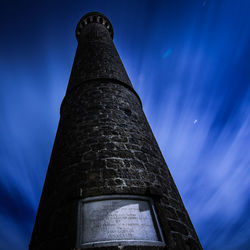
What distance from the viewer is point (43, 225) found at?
338 cm

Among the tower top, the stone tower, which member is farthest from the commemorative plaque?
the tower top

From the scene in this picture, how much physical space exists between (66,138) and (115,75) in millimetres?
3227

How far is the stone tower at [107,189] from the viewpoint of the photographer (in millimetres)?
2746

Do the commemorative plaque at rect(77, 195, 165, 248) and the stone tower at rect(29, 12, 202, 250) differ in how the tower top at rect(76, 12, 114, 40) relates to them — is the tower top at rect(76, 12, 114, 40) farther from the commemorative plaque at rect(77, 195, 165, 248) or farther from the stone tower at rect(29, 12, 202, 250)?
the commemorative plaque at rect(77, 195, 165, 248)

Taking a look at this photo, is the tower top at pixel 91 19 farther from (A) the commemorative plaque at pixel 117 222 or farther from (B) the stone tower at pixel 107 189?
(A) the commemorative plaque at pixel 117 222

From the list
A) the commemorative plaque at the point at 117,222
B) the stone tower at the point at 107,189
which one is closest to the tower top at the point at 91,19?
the stone tower at the point at 107,189

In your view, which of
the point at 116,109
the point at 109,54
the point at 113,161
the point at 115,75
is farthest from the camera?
the point at 109,54

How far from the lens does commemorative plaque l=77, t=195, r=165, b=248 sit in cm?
263

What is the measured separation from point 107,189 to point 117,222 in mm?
586

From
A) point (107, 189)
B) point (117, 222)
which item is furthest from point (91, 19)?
point (117, 222)

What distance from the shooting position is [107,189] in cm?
319

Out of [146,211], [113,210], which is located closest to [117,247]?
[113,210]

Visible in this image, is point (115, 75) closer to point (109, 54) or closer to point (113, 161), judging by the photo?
point (109, 54)

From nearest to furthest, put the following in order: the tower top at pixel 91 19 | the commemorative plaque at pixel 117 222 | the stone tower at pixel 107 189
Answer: the commemorative plaque at pixel 117 222 → the stone tower at pixel 107 189 → the tower top at pixel 91 19
